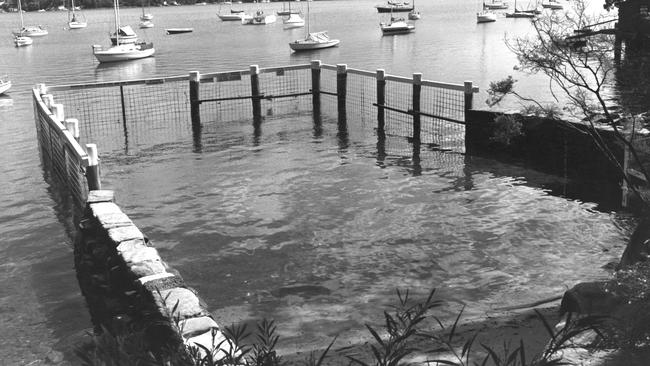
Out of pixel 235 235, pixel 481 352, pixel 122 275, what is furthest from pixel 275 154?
pixel 481 352

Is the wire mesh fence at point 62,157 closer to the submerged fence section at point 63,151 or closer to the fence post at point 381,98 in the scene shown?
the submerged fence section at point 63,151

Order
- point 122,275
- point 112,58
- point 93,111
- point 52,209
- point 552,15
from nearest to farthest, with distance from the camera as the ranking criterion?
point 122,275, point 552,15, point 52,209, point 93,111, point 112,58

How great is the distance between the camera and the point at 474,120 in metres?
20.2

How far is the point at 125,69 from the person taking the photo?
62875 mm

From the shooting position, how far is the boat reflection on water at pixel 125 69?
5700cm

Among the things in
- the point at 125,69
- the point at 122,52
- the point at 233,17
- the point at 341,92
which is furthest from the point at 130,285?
the point at 233,17

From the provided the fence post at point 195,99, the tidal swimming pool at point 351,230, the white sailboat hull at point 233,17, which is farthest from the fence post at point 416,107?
the white sailboat hull at point 233,17

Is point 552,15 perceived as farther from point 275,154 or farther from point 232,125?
point 232,125

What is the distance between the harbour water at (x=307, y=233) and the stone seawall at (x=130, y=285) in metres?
0.42

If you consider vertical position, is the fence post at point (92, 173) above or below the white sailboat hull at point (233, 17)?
below

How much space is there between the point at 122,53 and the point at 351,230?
57872 millimetres

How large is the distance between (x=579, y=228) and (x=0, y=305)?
10.2 m

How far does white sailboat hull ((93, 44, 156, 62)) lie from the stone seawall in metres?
56.5

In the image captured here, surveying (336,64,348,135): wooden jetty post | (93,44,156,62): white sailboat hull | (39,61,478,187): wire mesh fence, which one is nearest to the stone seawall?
(39,61,478,187): wire mesh fence
